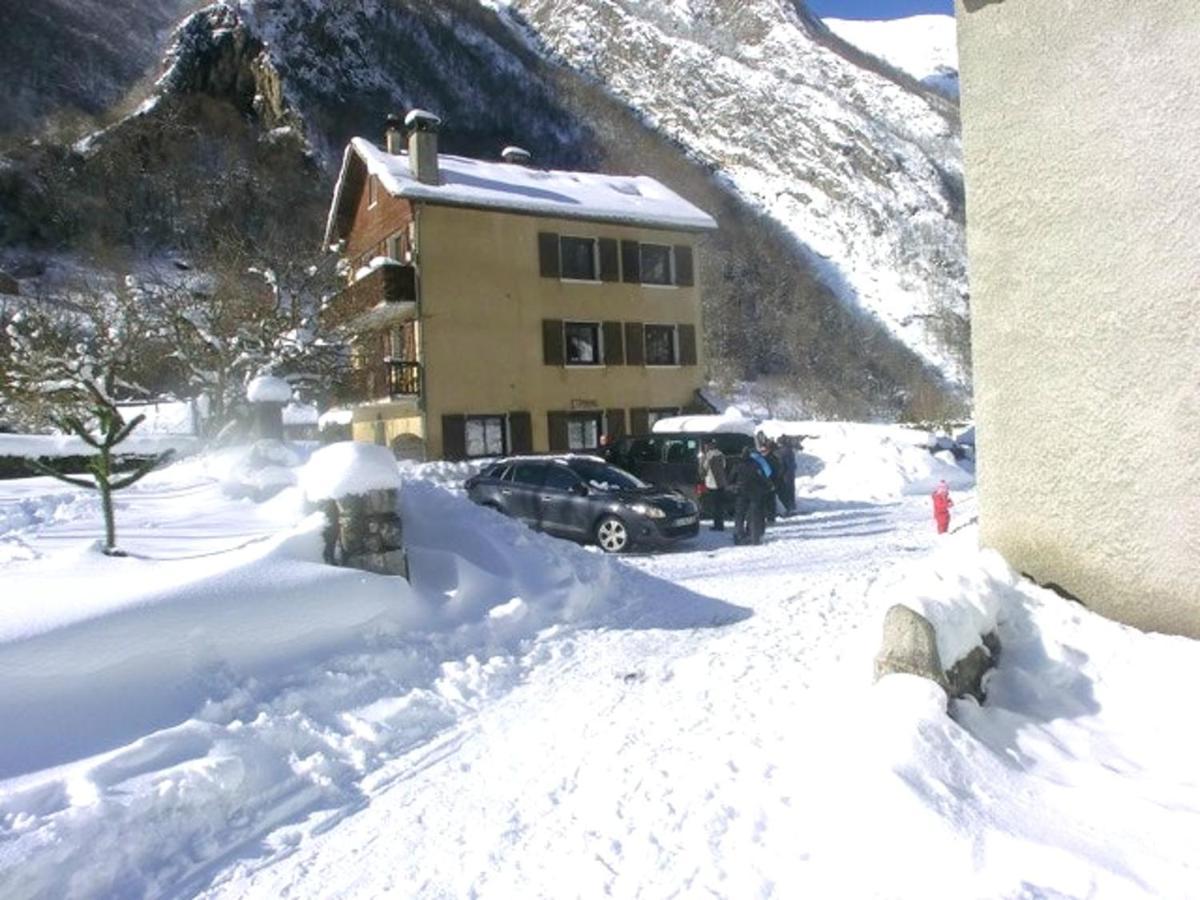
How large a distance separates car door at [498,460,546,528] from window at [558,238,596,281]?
13.8 metres

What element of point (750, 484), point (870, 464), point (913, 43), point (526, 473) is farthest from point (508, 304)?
point (913, 43)

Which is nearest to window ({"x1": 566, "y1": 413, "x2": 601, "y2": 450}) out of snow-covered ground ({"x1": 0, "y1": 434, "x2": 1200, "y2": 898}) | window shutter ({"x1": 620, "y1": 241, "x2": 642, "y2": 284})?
window shutter ({"x1": 620, "y1": 241, "x2": 642, "y2": 284})

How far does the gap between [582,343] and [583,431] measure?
9.00 feet

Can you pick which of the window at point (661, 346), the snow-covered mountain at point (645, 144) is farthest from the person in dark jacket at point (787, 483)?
the snow-covered mountain at point (645, 144)

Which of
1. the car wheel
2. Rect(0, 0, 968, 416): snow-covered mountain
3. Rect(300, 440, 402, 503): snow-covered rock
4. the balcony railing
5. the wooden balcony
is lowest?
the car wheel

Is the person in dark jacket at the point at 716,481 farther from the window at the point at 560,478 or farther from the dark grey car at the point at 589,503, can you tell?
the window at the point at 560,478

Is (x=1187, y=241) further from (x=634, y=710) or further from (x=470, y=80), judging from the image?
(x=470, y=80)

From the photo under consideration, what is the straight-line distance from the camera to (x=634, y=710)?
18.0ft

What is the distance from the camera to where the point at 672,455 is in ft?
56.3

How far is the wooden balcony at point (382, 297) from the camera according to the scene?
23047mm

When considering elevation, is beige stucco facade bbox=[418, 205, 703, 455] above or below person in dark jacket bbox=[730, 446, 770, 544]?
above

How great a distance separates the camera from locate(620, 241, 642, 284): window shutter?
27.9 meters

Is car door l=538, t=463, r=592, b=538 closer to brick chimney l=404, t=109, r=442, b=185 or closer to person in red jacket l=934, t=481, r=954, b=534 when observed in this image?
person in red jacket l=934, t=481, r=954, b=534

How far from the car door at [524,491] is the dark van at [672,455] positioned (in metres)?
3.35
